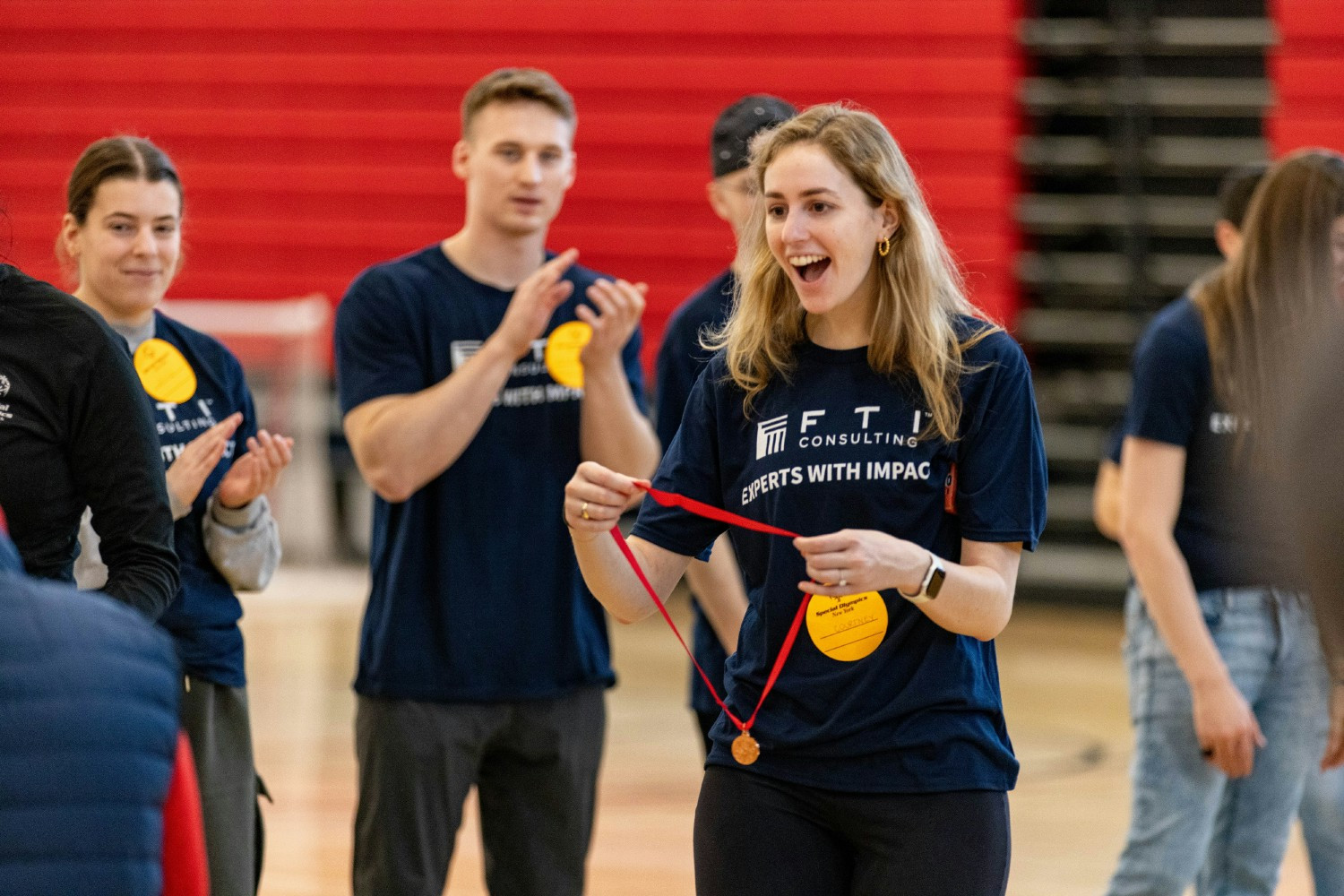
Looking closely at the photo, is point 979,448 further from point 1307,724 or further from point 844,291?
point 1307,724

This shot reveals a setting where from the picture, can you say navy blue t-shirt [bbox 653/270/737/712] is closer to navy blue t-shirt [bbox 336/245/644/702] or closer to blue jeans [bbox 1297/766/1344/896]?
navy blue t-shirt [bbox 336/245/644/702]

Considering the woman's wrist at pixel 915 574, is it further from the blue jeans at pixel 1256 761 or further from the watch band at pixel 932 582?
the blue jeans at pixel 1256 761

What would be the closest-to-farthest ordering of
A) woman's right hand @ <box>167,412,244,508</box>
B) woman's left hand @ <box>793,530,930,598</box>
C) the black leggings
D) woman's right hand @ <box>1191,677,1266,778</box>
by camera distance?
woman's left hand @ <box>793,530,930,598</box> → the black leggings → woman's right hand @ <box>167,412,244,508</box> → woman's right hand @ <box>1191,677,1266,778</box>

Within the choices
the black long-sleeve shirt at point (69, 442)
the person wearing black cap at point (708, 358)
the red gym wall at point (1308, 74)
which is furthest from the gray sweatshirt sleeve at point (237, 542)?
the red gym wall at point (1308, 74)

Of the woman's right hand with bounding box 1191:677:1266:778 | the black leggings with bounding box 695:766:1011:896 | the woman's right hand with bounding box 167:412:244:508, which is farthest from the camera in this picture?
the woman's right hand with bounding box 1191:677:1266:778

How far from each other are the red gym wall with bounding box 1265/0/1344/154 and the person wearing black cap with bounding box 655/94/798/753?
15.0ft

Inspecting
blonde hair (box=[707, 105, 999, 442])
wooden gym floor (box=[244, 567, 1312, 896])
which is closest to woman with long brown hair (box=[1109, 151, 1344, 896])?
blonde hair (box=[707, 105, 999, 442])

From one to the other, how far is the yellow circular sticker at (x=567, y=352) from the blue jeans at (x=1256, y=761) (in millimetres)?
1201

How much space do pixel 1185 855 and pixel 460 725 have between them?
1.29 m

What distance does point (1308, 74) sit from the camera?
23.4 feet

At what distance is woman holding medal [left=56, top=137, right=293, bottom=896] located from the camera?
279 centimetres

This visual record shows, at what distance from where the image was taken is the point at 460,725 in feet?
9.95

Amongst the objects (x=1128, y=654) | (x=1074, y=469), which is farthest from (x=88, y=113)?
(x=1128, y=654)

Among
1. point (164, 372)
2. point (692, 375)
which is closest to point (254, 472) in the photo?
point (164, 372)
